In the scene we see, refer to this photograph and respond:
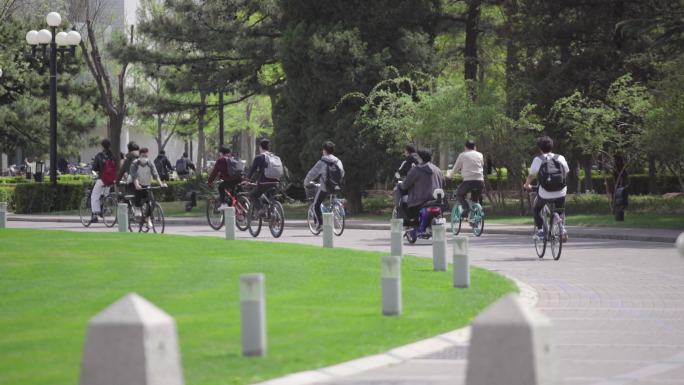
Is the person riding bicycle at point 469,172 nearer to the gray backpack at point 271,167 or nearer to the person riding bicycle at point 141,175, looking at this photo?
the gray backpack at point 271,167

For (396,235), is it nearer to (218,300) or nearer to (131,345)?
(218,300)

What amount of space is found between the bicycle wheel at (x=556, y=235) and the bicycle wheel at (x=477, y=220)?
7.01m

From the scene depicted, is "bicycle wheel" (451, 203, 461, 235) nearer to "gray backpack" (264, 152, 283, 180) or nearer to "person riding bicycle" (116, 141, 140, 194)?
"gray backpack" (264, 152, 283, 180)

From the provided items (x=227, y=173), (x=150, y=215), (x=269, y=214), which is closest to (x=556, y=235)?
(x=269, y=214)

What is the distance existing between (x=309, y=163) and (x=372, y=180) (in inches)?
74.8

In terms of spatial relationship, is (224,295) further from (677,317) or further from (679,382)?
(679,382)

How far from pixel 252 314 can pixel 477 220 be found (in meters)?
18.8

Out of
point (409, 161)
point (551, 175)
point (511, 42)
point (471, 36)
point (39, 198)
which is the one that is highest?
point (471, 36)

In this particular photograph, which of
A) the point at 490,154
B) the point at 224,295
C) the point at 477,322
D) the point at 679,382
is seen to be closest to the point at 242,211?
the point at 490,154

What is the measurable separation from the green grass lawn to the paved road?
2.22 ft

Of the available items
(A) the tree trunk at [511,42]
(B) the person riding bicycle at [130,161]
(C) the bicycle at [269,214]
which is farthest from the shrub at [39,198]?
(C) the bicycle at [269,214]

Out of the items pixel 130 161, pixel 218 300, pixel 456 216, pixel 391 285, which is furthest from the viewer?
pixel 130 161

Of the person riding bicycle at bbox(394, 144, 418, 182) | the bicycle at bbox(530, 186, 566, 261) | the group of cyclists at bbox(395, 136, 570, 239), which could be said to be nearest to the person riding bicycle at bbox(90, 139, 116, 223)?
the group of cyclists at bbox(395, 136, 570, 239)

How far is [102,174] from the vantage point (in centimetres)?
3170
